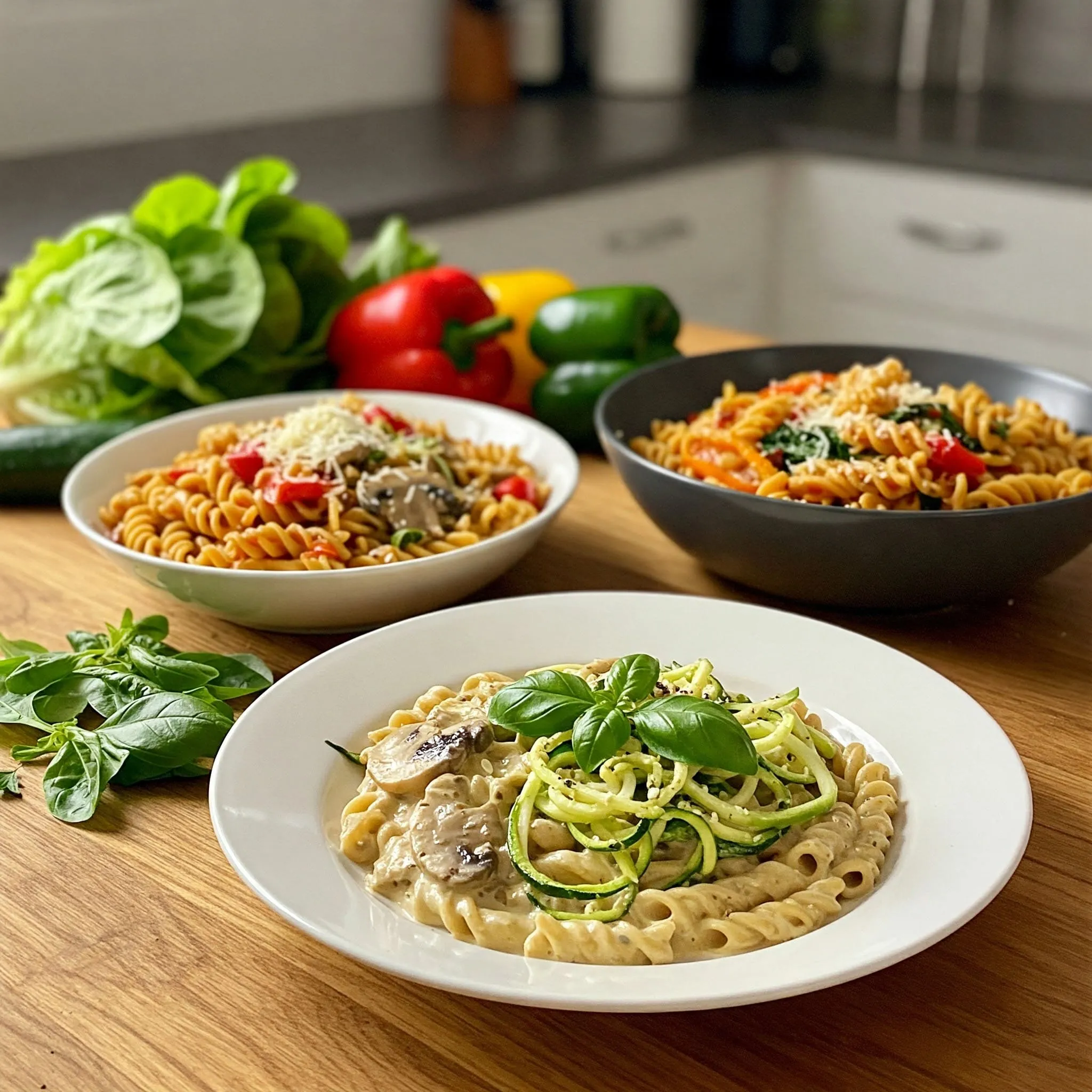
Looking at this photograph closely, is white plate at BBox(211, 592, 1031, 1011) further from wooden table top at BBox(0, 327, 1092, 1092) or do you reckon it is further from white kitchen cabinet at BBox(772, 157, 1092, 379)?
white kitchen cabinet at BBox(772, 157, 1092, 379)

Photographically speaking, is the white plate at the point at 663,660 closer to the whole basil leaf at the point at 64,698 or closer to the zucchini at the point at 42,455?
the whole basil leaf at the point at 64,698

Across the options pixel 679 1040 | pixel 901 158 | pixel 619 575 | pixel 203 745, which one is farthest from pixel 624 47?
pixel 679 1040

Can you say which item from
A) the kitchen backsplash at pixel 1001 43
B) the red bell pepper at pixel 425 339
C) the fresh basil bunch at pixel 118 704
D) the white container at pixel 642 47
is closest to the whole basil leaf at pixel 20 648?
the fresh basil bunch at pixel 118 704

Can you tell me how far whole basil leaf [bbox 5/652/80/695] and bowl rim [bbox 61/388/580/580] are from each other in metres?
0.16

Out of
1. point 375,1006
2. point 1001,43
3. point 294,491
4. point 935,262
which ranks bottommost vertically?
point 935,262

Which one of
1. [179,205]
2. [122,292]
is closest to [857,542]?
[122,292]

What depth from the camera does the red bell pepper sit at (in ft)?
6.93

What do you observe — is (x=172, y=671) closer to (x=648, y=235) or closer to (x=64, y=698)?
(x=64, y=698)

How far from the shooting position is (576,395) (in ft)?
6.63

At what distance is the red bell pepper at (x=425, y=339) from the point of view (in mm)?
2113

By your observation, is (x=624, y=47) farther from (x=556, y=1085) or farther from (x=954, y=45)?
(x=556, y=1085)

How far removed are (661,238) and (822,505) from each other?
243 cm

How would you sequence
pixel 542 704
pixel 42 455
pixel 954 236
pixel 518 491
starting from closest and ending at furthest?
pixel 542 704 < pixel 518 491 < pixel 42 455 < pixel 954 236

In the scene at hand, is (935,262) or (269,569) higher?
(269,569)
